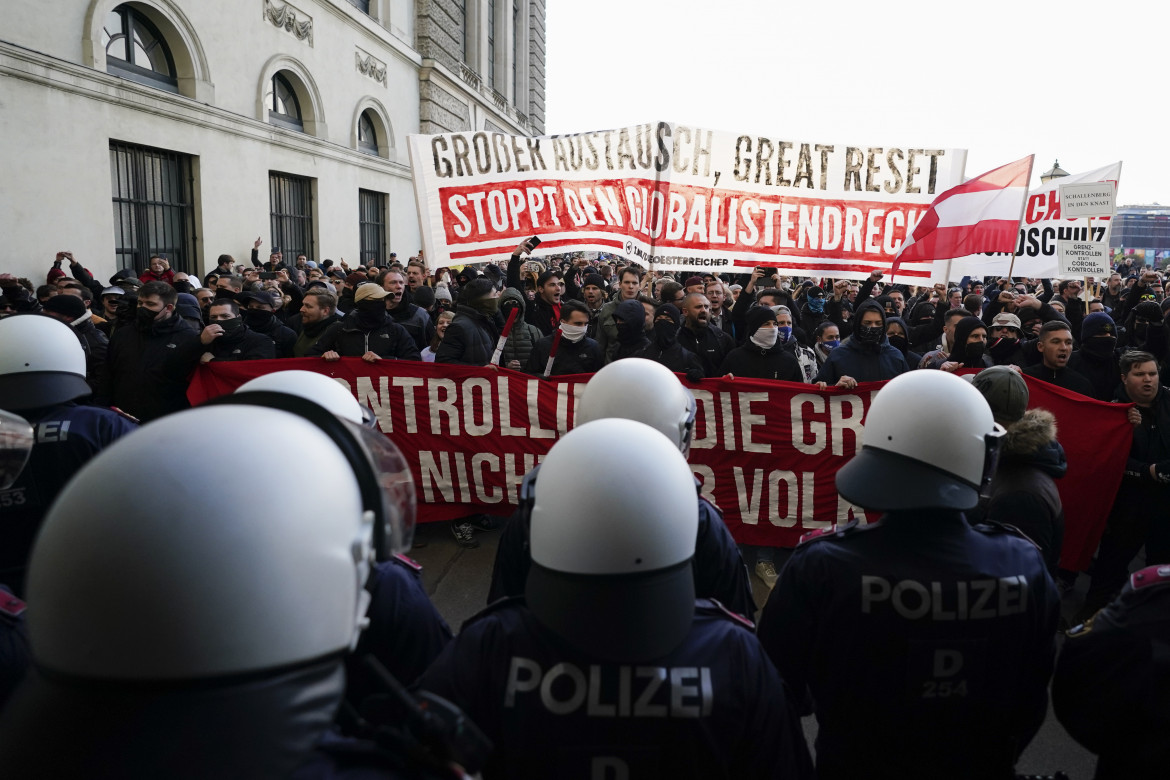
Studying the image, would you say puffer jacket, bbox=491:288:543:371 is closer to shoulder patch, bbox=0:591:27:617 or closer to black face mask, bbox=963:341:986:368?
black face mask, bbox=963:341:986:368

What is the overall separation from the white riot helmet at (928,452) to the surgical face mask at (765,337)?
3.40 metres

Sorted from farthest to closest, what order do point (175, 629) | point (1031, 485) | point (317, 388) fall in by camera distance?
1. point (1031, 485)
2. point (317, 388)
3. point (175, 629)

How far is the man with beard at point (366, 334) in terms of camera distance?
6020mm

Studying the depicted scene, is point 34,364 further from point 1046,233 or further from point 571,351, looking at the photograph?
point 1046,233

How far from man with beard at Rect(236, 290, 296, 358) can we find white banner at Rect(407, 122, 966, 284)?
156 centimetres

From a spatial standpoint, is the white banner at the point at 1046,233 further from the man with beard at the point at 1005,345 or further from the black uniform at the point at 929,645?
the black uniform at the point at 929,645

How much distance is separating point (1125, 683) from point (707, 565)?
1145 millimetres

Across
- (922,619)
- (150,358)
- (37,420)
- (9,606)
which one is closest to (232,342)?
(150,358)

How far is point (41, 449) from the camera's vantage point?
9.40ft

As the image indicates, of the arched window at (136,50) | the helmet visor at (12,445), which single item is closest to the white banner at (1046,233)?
the helmet visor at (12,445)

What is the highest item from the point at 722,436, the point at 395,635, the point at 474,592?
the point at 395,635

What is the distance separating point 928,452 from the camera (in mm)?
2039

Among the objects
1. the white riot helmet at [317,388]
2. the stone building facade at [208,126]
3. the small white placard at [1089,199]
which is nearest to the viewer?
the white riot helmet at [317,388]

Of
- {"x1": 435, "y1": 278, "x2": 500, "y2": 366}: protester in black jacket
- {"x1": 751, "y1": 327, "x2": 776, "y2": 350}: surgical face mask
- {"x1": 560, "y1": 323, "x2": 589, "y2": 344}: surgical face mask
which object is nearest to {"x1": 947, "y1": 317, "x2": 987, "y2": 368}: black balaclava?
{"x1": 751, "y1": 327, "x2": 776, "y2": 350}: surgical face mask
